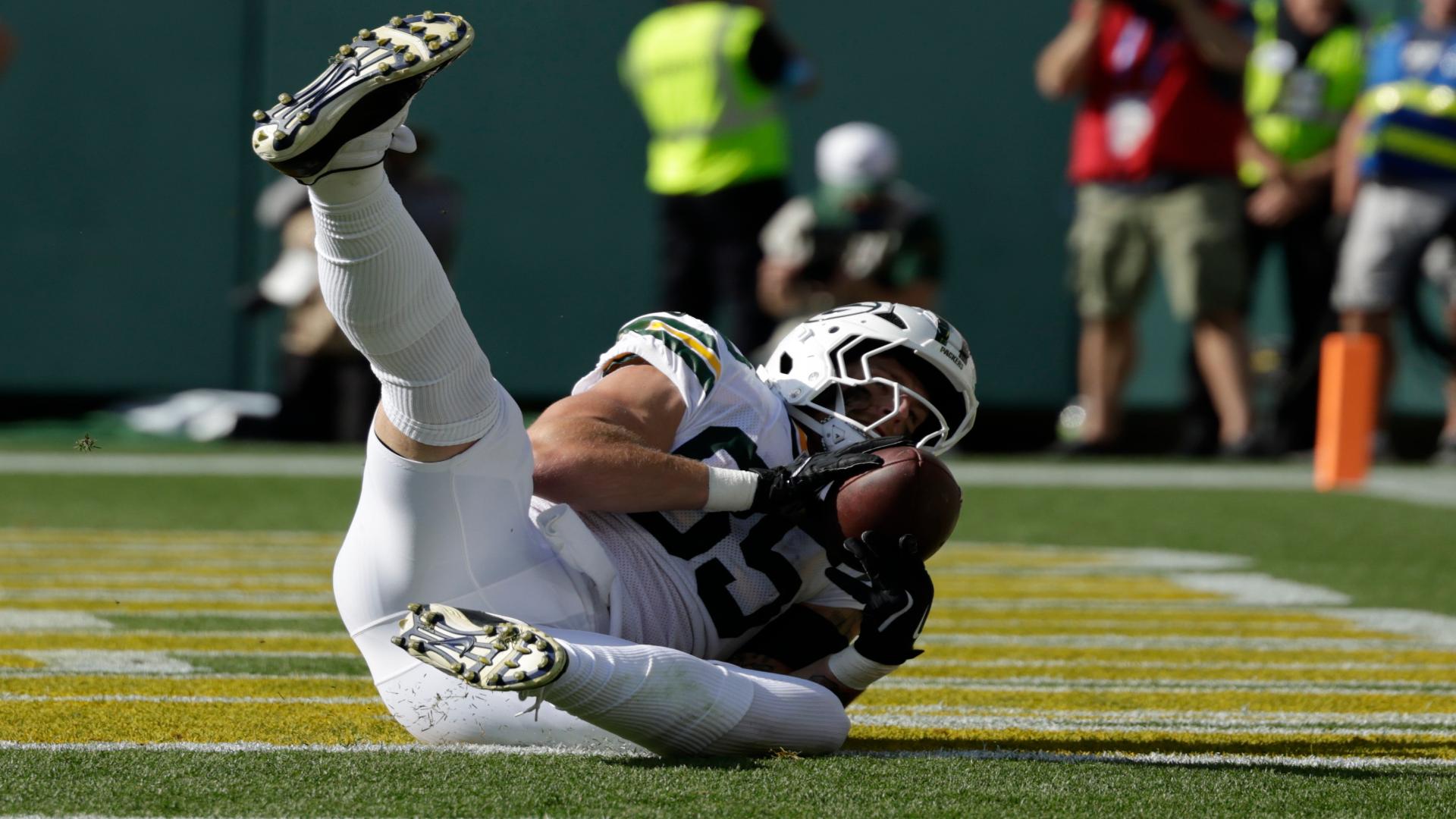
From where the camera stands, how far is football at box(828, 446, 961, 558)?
127 inches

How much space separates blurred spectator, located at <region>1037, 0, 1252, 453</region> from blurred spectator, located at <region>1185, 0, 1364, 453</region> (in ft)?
1.88

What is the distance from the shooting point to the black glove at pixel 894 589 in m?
3.22

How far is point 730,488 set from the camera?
332 cm

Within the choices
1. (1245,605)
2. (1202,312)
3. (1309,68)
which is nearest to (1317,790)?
(1245,605)

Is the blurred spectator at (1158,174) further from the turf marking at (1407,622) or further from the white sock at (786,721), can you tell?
the white sock at (786,721)

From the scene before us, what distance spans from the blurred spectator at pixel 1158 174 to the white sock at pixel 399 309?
7.19 meters

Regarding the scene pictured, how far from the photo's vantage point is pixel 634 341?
3.51 m

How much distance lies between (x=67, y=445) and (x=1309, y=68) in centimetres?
647

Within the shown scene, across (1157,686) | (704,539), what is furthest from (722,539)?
(1157,686)

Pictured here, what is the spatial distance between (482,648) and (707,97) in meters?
7.29

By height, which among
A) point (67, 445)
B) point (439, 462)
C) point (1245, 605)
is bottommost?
point (67, 445)

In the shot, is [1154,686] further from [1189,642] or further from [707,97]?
[707,97]

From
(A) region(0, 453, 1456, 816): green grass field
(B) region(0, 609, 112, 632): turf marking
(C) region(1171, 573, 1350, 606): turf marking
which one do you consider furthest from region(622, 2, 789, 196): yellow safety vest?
(B) region(0, 609, 112, 632): turf marking

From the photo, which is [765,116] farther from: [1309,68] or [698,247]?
[1309,68]
